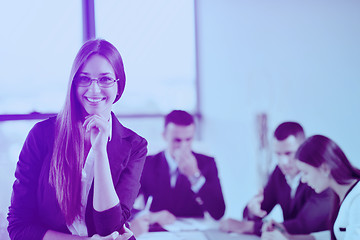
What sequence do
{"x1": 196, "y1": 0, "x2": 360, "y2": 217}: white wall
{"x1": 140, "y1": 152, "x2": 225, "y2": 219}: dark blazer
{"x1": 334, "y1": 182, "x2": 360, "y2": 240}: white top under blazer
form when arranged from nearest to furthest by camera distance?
{"x1": 334, "y1": 182, "x2": 360, "y2": 240}: white top under blazer
{"x1": 140, "y1": 152, "x2": 225, "y2": 219}: dark blazer
{"x1": 196, "y1": 0, "x2": 360, "y2": 217}: white wall

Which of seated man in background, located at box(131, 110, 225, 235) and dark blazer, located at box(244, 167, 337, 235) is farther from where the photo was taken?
seated man in background, located at box(131, 110, 225, 235)

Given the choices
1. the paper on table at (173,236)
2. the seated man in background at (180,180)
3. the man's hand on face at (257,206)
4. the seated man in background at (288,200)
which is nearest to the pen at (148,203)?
the seated man in background at (180,180)

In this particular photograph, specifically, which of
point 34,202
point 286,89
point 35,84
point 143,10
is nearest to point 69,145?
point 34,202

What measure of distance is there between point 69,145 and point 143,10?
91 centimetres

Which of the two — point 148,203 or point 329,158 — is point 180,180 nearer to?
point 148,203

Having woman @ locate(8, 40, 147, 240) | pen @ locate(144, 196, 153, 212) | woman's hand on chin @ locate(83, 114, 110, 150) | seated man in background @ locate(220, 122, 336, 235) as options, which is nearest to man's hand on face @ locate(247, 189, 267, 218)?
seated man in background @ locate(220, 122, 336, 235)

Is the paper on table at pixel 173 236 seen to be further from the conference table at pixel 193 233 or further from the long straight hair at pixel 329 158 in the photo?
A: the long straight hair at pixel 329 158

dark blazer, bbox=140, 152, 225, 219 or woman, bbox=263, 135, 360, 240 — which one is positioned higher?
woman, bbox=263, 135, 360, 240

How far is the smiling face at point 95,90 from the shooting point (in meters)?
1.79

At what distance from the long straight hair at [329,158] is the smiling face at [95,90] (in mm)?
948

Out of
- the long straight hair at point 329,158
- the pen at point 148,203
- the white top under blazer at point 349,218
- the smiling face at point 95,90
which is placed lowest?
→ the pen at point 148,203

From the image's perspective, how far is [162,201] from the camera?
2439mm

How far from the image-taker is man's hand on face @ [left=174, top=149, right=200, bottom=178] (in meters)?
2.47

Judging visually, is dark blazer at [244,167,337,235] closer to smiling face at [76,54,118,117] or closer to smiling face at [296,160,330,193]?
smiling face at [296,160,330,193]
